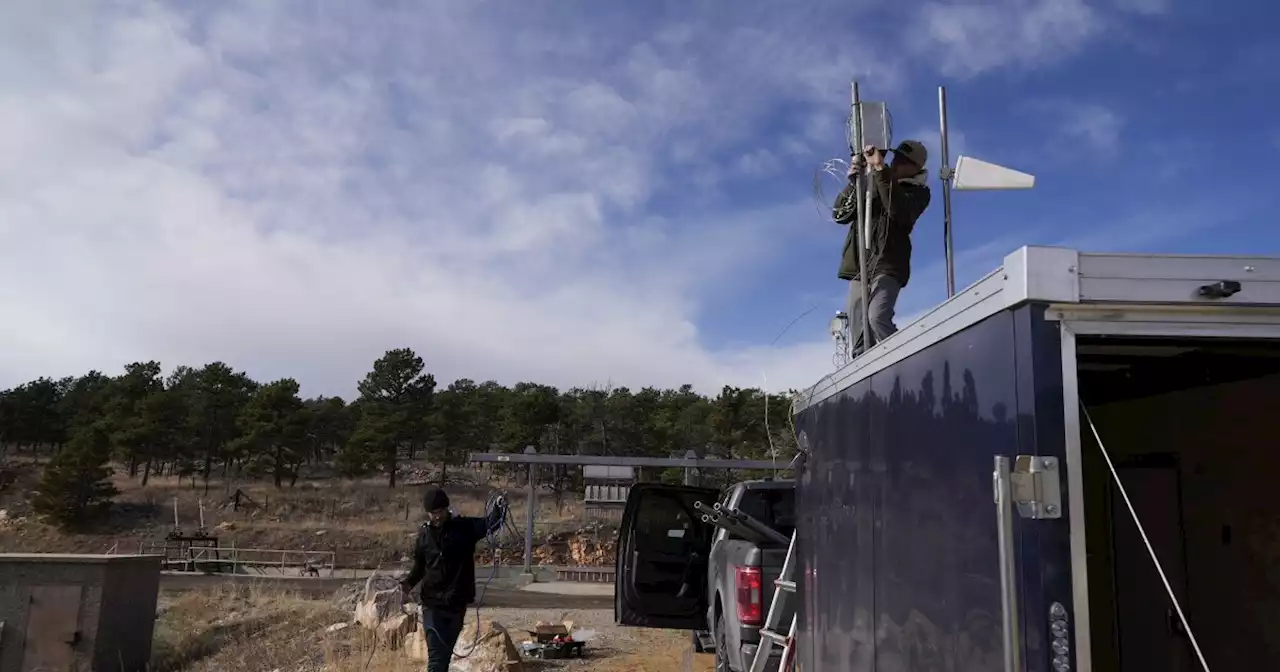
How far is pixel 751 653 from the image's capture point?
5941 millimetres

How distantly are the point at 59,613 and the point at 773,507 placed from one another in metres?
A: 6.99

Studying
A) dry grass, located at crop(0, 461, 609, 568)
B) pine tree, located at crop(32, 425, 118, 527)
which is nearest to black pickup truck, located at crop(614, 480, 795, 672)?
dry grass, located at crop(0, 461, 609, 568)

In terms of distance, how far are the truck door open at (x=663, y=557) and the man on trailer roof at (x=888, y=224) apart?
429 cm

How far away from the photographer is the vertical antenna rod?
442 cm

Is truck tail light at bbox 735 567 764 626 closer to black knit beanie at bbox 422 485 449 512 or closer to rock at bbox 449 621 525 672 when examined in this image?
black knit beanie at bbox 422 485 449 512

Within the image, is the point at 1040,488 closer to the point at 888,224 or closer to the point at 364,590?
the point at 888,224

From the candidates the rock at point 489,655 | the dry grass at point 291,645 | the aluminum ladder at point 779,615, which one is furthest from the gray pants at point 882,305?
the dry grass at point 291,645

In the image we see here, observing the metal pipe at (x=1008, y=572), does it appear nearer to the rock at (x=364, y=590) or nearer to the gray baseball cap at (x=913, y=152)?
the gray baseball cap at (x=913, y=152)

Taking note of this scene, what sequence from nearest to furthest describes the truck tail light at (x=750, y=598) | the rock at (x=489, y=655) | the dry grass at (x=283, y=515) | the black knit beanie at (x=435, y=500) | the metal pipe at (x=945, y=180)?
1. the metal pipe at (x=945, y=180)
2. the truck tail light at (x=750, y=598)
3. the black knit beanie at (x=435, y=500)
4. the rock at (x=489, y=655)
5. the dry grass at (x=283, y=515)

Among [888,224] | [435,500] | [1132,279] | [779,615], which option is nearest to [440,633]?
[435,500]

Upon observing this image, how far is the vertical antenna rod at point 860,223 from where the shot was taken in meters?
4.42

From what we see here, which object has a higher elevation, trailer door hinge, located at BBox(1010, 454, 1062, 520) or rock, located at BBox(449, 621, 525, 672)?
trailer door hinge, located at BBox(1010, 454, 1062, 520)

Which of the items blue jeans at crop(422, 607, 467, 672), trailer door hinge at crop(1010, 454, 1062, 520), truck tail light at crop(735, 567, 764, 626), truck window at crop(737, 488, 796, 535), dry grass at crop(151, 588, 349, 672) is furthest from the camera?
dry grass at crop(151, 588, 349, 672)

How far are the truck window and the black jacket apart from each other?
2.08 meters
